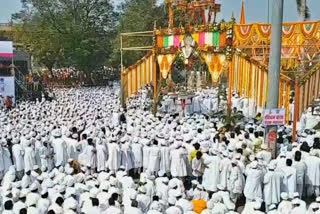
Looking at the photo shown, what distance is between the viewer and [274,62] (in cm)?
1057

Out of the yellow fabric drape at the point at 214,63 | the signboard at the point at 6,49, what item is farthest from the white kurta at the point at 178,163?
the signboard at the point at 6,49

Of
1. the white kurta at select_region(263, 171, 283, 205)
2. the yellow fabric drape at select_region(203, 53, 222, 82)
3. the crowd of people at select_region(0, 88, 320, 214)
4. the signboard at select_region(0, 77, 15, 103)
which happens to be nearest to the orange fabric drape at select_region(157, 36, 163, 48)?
the yellow fabric drape at select_region(203, 53, 222, 82)

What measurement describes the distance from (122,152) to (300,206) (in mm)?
5311

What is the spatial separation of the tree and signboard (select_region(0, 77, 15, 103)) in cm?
1060

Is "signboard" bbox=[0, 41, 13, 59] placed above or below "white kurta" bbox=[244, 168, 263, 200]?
above

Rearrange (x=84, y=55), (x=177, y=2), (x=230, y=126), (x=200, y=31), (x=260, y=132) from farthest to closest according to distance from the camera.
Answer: (x=84, y=55), (x=177, y=2), (x=200, y=31), (x=230, y=126), (x=260, y=132)

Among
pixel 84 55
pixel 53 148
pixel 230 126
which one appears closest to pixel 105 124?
pixel 53 148

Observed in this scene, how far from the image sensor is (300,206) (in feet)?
23.7

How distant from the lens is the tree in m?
32.7

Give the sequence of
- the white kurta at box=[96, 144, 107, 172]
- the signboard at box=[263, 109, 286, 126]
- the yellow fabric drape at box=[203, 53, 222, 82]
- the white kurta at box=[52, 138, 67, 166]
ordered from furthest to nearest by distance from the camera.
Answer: the yellow fabric drape at box=[203, 53, 222, 82] < the white kurta at box=[52, 138, 67, 166] < the white kurta at box=[96, 144, 107, 172] < the signboard at box=[263, 109, 286, 126]

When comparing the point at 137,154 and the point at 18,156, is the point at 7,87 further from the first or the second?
the point at 137,154

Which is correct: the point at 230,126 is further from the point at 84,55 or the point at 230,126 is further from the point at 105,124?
the point at 84,55

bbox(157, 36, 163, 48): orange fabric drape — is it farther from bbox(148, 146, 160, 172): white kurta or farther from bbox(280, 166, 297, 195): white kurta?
bbox(280, 166, 297, 195): white kurta

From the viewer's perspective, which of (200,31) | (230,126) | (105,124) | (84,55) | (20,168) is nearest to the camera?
(20,168)
